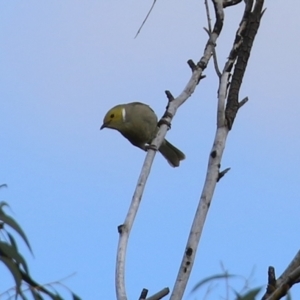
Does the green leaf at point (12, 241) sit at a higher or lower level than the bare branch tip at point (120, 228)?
lower

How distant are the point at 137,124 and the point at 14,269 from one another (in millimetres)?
6275

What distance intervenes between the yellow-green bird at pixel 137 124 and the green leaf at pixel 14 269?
6.02 metres

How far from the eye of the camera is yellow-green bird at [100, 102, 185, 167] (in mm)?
7844

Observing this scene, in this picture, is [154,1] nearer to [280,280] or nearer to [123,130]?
[280,280]

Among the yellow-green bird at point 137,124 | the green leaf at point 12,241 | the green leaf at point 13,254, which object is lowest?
the green leaf at point 13,254

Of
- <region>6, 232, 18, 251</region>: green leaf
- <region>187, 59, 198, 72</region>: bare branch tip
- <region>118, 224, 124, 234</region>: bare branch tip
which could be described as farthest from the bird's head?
<region>6, 232, 18, 251</region>: green leaf

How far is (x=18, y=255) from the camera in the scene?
169cm

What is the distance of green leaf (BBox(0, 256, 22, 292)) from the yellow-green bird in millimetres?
6018

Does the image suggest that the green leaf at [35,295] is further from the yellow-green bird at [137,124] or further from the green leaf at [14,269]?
the yellow-green bird at [137,124]

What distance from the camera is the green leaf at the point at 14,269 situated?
1.60m

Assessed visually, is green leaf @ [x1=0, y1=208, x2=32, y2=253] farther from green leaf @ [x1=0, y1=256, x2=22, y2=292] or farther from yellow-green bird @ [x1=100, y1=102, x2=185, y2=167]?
yellow-green bird @ [x1=100, y1=102, x2=185, y2=167]

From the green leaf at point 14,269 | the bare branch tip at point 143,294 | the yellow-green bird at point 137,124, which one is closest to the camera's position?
the green leaf at point 14,269

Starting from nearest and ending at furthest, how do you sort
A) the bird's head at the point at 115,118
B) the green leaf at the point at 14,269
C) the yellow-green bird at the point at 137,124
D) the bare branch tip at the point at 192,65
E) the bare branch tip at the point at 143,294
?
the green leaf at the point at 14,269, the bare branch tip at the point at 143,294, the bare branch tip at the point at 192,65, the yellow-green bird at the point at 137,124, the bird's head at the point at 115,118

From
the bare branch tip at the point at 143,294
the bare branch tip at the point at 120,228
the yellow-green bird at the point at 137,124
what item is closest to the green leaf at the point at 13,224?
the bare branch tip at the point at 143,294
